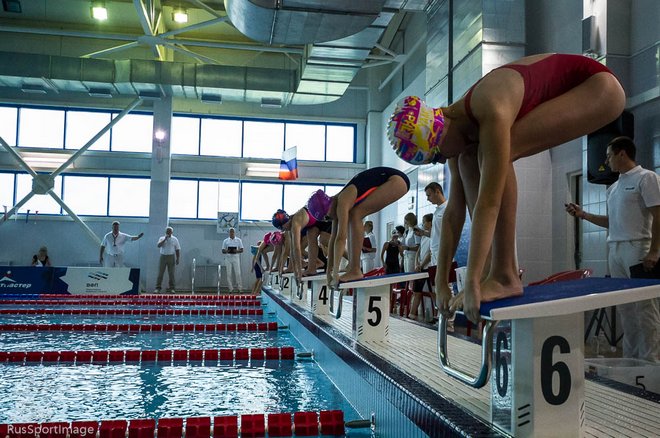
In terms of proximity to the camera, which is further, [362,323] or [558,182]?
[558,182]

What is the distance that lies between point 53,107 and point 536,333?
17.1m

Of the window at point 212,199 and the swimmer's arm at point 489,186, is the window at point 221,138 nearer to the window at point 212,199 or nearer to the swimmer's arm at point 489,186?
the window at point 212,199

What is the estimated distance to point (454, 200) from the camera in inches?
91.5

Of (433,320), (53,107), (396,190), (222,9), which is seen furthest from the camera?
(53,107)

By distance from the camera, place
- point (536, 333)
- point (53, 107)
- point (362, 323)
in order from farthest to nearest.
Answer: point (53, 107) < point (362, 323) < point (536, 333)

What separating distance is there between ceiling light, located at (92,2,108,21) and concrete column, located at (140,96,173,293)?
2450 millimetres

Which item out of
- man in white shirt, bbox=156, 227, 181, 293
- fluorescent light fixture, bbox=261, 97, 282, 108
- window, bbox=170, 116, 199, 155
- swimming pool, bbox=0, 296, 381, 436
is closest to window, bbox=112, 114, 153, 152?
window, bbox=170, 116, 199, 155

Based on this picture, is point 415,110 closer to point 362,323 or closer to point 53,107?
point 362,323

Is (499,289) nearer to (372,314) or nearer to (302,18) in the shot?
(372,314)

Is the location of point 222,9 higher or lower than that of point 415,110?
higher

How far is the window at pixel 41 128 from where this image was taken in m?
16.3

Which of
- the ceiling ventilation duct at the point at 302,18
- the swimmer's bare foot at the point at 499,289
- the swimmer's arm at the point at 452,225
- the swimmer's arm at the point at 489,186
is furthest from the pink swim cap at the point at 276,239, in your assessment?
the swimmer's arm at the point at 489,186

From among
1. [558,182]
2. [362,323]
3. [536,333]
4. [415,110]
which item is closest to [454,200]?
[415,110]

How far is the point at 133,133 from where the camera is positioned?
16812 mm
